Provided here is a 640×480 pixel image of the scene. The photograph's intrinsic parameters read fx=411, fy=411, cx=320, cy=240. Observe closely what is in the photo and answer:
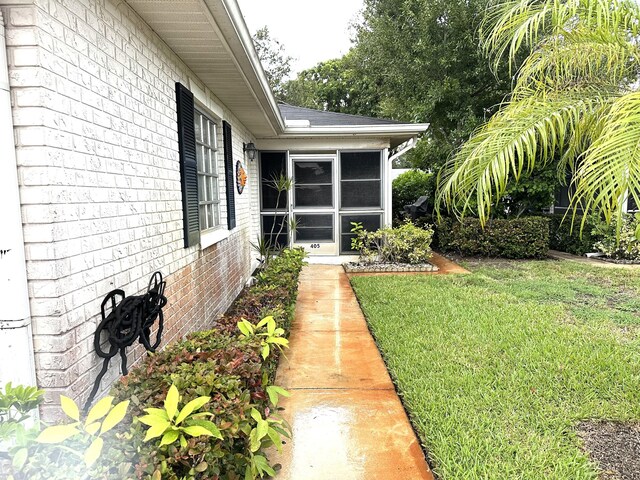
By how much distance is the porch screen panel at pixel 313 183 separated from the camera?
339 inches

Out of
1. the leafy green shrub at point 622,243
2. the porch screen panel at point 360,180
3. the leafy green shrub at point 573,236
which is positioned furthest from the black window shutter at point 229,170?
the leafy green shrub at point 622,243

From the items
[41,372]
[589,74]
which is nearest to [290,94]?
[589,74]

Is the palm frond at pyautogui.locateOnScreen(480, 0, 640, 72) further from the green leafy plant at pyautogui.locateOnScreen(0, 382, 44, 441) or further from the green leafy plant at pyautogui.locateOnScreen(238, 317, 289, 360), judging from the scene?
the green leafy plant at pyautogui.locateOnScreen(0, 382, 44, 441)

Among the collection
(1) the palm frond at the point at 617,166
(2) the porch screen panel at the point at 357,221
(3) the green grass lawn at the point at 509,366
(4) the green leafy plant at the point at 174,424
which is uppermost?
(1) the palm frond at the point at 617,166

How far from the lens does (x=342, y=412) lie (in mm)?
2775

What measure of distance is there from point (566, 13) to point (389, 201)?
5.76m

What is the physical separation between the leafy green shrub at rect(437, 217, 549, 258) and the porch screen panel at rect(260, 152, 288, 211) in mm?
3459

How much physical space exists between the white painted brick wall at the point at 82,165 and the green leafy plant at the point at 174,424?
2.30ft

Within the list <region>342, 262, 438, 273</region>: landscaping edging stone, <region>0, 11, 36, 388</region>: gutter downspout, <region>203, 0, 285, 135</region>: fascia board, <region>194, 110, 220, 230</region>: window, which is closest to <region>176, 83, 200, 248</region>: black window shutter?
<region>194, 110, 220, 230</region>: window

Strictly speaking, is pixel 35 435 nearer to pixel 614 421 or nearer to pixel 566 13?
pixel 614 421

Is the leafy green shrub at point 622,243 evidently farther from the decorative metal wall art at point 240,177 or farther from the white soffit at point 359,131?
the decorative metal wall art at point 240,177

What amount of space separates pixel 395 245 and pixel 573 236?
15.7ft

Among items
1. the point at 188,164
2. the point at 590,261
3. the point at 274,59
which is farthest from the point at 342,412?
the point at 274,59

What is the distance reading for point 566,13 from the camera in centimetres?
287
